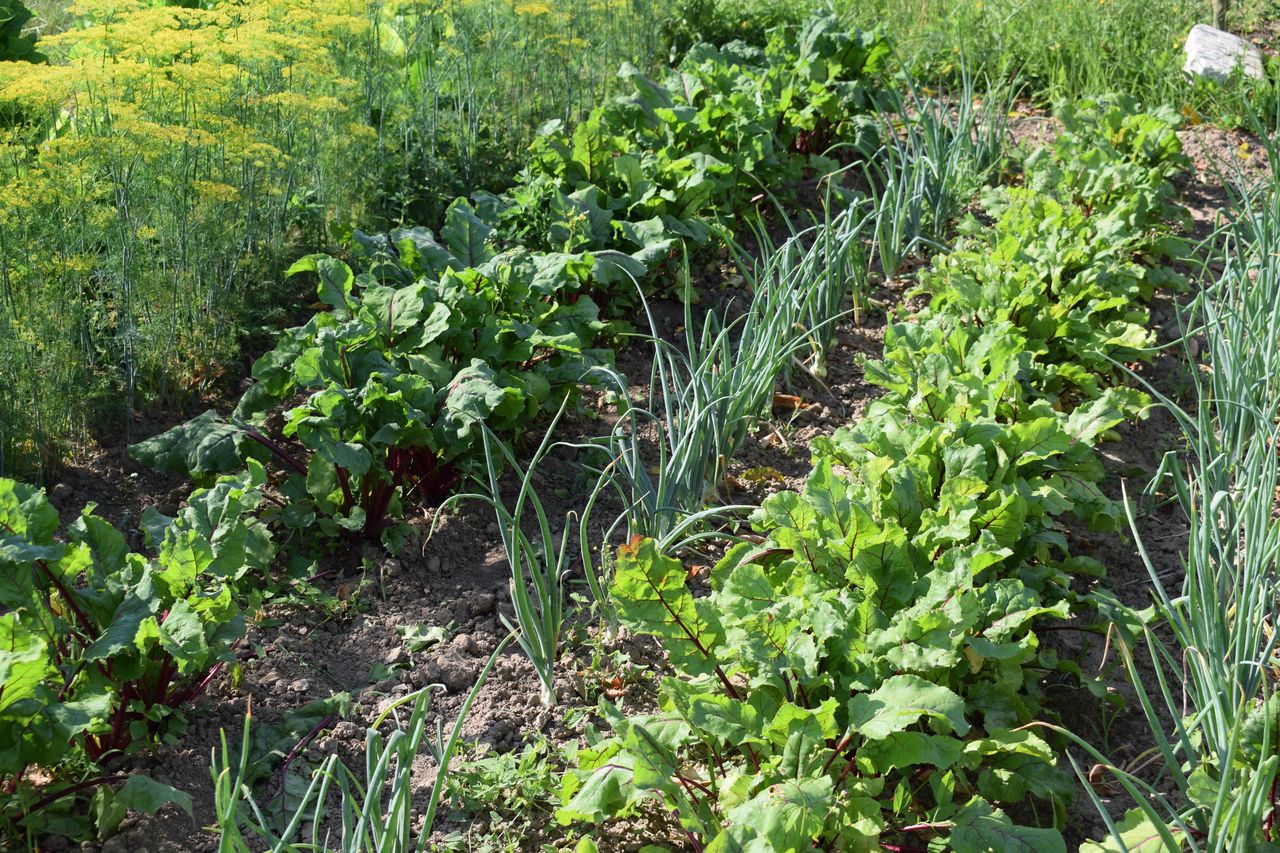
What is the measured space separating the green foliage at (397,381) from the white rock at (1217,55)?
13.8 ft

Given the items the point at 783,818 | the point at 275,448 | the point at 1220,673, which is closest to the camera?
the point at 783,818

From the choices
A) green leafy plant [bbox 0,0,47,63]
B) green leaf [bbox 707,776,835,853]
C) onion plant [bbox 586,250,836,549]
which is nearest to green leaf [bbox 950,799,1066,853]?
green leaf [bbox 707,776,835,853]

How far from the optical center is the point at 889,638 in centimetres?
218

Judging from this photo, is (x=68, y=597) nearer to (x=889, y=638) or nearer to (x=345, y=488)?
(x=345, y=488)

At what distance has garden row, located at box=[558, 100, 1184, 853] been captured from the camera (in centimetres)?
204

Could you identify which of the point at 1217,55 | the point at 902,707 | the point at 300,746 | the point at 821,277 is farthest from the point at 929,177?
the point at 300,746

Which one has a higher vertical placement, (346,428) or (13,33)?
(13,33)

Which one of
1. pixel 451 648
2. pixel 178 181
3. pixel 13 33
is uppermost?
pixel 13 33

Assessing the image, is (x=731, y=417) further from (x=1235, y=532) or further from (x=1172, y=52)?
(x=1172, y=52)

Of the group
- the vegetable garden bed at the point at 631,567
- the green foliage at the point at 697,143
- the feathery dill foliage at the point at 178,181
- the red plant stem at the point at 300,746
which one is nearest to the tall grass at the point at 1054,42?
the green foliage at the point at 697,143

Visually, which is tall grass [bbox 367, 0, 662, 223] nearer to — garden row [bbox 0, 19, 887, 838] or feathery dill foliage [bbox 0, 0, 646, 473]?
feathery dill foliage [bbox 0, 0, 646, 473]

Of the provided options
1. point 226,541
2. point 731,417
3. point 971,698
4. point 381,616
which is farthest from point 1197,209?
point 226,541

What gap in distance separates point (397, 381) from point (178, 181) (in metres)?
1.12

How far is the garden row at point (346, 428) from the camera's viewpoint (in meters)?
2.17
